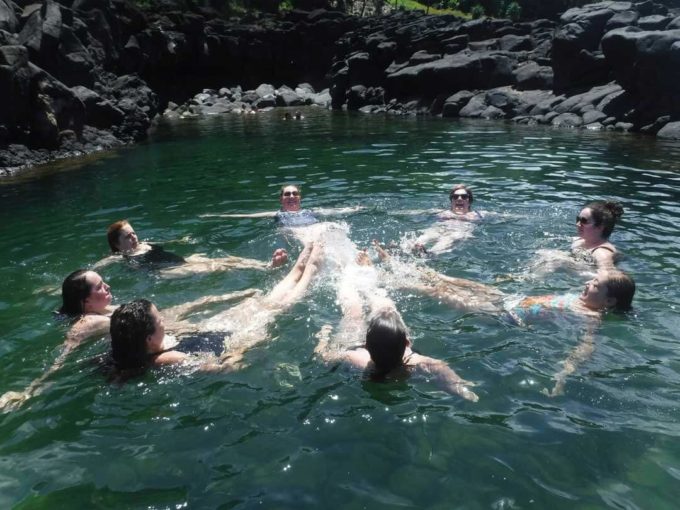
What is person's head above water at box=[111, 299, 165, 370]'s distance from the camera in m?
5.40

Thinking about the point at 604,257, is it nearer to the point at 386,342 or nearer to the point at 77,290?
the point at 386,342

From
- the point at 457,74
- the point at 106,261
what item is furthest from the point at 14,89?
the point at 457,74

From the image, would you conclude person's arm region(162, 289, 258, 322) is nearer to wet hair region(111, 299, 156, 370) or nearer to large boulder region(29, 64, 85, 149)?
wet hair region(111, 299, 156, 370)

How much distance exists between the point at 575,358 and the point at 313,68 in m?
58.2

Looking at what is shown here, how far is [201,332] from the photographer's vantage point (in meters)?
6.38

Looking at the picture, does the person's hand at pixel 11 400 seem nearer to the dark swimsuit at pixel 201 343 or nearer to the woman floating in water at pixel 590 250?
the dark swimsuit at pixel 201 343

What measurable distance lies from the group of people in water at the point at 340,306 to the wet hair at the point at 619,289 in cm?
1

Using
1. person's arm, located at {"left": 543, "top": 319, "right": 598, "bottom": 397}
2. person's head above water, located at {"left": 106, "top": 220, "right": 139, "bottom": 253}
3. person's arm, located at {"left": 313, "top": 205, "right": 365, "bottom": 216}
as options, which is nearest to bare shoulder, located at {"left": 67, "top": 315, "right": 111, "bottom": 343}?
person's head above water, located at {"left": 106, "top": 220, "right": 139, "bottom": 253}

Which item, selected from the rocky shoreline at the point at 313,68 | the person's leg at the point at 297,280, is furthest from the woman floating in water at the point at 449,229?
the rocky shoreline at the point at 313,68

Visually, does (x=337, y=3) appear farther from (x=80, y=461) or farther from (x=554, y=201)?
(x=80, y=461)

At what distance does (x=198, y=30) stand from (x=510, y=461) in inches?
2210

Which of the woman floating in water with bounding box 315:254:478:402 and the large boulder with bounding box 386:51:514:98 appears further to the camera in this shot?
the large boulder with bounding box 386:51:514:98

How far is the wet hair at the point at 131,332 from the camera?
17.7 ft

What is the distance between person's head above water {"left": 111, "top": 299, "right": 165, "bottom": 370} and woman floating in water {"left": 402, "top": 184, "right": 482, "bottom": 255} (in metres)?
4.65
